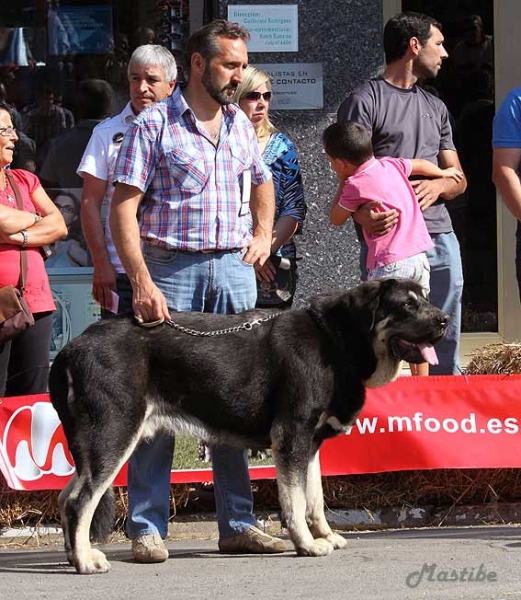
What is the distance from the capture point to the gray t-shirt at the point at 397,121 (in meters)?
7.11

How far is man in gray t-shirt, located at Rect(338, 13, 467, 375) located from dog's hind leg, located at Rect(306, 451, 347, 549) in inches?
67.0

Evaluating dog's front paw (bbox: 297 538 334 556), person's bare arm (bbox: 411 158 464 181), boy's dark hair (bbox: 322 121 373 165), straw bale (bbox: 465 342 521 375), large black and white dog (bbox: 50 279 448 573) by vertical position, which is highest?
boy's dark hair (bbox: 322 121 373 165)

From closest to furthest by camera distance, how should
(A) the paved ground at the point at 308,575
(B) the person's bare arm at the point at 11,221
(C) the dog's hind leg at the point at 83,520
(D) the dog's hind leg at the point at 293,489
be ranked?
(A) the paved ground at the point at 308,575
(C) the dog's hind leg at the point at 83,520
(D) the dog's hind leg at the point at 293,489
(B) the person's bare arm at the point at 11,221

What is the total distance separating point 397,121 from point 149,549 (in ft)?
9.29

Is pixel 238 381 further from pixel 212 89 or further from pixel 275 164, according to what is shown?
pixel 275 164

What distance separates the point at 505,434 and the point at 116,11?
178 inches

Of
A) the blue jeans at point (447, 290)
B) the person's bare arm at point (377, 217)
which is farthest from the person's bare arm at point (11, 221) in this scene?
the blue jeans at point (447, 290)

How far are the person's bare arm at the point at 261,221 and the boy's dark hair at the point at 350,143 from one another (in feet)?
2.52

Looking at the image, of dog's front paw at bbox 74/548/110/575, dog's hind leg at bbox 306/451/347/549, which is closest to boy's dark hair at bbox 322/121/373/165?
dog's hind leg at bbox 306/451/347/549

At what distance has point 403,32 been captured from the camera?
719 centimetres

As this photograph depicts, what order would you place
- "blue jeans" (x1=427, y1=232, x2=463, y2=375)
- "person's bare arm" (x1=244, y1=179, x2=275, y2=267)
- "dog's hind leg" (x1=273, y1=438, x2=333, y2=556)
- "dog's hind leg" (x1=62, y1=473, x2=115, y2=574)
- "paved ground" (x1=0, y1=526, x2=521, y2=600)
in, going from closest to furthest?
1. "paved ground" (x1=0, y1=526, x2=521, y2=600)
2. "dog's hind leg" (x1=62, y1=473, x2=115, y2=574)
3. "dog's hind leg" (x1=273, y1=438, x2=333, y2=556)
4. "person's bare arm" (x1=244, y1=179, x2=275, y2=267)
5. "blue jeans" (x1=427, y1=232, x2=463, y2=375)

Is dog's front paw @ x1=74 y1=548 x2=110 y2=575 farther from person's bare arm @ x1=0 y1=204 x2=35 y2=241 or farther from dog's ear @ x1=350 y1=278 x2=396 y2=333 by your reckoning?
person's bare arm @ x1=0 y1=204 x2=35 y2=241

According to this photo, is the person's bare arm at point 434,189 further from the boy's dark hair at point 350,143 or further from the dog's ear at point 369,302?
the dog's ear at point 369,302

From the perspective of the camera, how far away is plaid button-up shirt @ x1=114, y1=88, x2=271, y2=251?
18.3 feet
